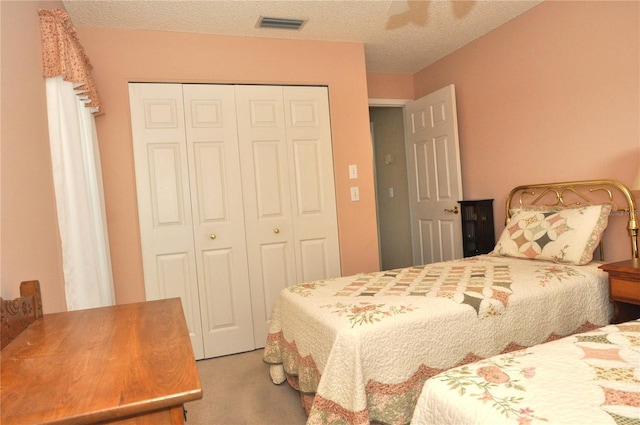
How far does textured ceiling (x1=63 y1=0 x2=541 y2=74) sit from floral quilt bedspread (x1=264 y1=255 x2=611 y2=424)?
6.09 ft

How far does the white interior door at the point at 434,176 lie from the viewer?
387 cm

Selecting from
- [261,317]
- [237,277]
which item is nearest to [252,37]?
[237,277]

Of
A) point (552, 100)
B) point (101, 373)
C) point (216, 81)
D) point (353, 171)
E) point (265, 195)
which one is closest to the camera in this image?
point (101, 373)

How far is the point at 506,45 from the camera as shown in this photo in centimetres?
339

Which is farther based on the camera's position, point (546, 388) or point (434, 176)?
point (434, 176)

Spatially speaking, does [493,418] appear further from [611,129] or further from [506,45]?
[506,45]

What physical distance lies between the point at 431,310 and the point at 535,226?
1.38 m

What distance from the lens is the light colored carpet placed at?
2.22 m

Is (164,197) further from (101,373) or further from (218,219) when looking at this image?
(101,373)

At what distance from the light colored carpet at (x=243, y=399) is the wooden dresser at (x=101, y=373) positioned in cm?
112

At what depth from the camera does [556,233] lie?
2.69 metres

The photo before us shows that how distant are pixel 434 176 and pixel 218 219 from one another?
7.14 feet

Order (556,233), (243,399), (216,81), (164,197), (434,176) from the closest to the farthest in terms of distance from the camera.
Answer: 1. (243,399)
2. (556,233)
3. (164,197)
4. (216,81)
5. (434,176)

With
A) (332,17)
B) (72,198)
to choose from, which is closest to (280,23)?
(332,17)
